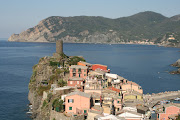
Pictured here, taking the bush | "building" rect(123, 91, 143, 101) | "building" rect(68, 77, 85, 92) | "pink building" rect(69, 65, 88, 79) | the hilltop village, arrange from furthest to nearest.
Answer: "pink building" rect(69, 65, 88, 79) → the bush → "building" rect(68, 77, 85, 92) → "building" rect(123, 91, 143, 101) → the hilltop village

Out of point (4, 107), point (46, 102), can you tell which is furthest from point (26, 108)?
point (46, 102)

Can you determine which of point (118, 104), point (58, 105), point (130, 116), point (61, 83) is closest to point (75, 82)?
point (61, 83)

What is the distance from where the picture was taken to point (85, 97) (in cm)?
3055

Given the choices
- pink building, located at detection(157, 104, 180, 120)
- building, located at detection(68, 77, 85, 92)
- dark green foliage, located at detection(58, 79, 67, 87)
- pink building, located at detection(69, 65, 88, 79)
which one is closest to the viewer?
pink building, located at detection(157, 104, 180, 120)

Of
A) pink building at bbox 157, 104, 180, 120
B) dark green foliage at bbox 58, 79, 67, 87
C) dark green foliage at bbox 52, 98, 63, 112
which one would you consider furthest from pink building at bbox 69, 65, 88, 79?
pink building at bbox 157, 104, 180, 120

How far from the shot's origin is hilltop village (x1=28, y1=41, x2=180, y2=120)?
30.4 m

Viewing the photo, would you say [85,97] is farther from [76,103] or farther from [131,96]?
[131,96]

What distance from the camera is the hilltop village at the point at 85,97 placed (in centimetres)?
3038

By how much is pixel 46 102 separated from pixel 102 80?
10.2 metres

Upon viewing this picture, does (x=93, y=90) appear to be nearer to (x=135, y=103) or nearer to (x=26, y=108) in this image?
(x=135, y=103)

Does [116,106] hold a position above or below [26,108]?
above

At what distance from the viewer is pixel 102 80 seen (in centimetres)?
4000

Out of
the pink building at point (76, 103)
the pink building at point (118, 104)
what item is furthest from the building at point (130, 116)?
the pink building at point (76, 103)

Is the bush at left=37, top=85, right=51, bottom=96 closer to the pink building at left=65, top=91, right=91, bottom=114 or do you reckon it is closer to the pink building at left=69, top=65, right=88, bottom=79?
the pink building at left=69, top=65, right=88, bottom=79
